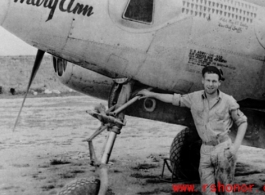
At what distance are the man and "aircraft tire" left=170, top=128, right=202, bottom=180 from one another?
221cm

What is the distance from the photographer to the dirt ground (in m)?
6.27

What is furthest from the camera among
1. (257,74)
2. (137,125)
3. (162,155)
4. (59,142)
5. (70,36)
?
(137,125)

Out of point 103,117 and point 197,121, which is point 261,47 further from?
point 103,117

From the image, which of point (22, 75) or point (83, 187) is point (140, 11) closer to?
point (83, 187)

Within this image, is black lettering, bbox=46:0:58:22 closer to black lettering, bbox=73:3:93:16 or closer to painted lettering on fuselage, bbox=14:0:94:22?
painted lettering on fuselage, bbox=14:0:94:22

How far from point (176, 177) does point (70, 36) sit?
3350 millimetres

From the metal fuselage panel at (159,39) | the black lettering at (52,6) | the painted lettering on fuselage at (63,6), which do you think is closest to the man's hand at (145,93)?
the metal fuselage panel at (159,39)

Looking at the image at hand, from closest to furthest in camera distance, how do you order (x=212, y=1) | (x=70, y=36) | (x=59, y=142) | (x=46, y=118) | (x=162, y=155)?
(x=70, y=36), (x=212, y=1), (x=162, y=155), (x=59, y=142), (x=46, y=118)

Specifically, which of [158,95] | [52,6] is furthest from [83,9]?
[158,95]

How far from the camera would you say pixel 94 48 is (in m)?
4.44

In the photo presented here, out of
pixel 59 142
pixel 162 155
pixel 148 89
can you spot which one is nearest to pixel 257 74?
pixel 148 89

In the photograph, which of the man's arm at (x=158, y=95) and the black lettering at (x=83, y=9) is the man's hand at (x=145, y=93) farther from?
the black lettering at (x=83, y=9)

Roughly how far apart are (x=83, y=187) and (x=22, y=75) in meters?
57.1

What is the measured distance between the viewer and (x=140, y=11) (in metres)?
4.54
